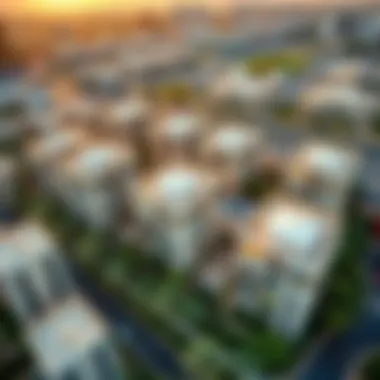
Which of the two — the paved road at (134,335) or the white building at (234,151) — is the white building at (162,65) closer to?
the white building at (234,151)

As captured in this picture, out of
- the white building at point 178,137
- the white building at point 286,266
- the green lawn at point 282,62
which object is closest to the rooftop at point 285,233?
the white building at point 286,266

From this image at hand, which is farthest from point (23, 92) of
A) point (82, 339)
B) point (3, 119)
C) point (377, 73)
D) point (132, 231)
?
point (377, 73)

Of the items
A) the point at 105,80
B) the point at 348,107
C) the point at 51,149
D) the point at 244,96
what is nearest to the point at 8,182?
the point at 51,149

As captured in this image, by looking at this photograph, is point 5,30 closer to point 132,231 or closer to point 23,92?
point 23,92

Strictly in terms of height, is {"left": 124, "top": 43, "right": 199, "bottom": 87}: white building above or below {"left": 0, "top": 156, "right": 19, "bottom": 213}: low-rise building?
above

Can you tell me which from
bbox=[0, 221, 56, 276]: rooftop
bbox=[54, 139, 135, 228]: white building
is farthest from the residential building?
bbox=[0, 221, 56, 276]: rooftop

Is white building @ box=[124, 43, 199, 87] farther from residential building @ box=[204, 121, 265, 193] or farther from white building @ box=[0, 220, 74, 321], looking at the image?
white building @ box=[0, 220, 74, 321]
